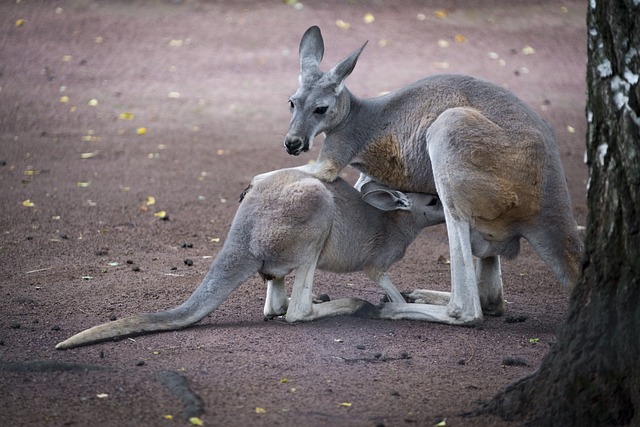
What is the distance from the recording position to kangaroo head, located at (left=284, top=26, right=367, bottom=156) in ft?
18.2

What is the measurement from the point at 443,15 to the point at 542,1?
6.86 ft

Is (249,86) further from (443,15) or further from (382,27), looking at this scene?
(443,15)

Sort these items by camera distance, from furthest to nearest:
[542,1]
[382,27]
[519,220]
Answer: [542,1]
[382,27]
[519,220]

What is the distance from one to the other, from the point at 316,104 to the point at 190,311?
144 cm

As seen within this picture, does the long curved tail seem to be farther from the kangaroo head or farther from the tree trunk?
the tree trunk

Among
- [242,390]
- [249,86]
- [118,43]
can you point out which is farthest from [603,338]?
[118,43]

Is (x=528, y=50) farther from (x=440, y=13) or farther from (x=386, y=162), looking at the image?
(x=386, y=162)

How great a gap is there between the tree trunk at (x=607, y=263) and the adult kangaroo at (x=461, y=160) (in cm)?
149

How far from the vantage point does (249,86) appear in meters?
12.5

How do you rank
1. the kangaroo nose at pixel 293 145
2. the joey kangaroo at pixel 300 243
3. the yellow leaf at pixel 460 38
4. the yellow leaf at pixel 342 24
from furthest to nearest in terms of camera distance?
the yellow leaf at pixel 342 24
the yellow leaf at pixel 460 38
the kangaroo nose at pixel 293 145
the joey kangaroo at pixel 300 243

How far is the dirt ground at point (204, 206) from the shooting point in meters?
4.20

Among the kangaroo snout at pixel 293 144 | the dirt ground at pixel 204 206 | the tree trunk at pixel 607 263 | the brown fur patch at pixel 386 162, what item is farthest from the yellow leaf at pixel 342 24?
the tree trunk at pixel 607 263

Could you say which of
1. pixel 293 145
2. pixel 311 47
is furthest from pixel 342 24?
pixel 293 145

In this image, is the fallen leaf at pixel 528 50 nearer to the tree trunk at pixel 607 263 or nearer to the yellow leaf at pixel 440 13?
the yellow leaf at pixel 440 13
